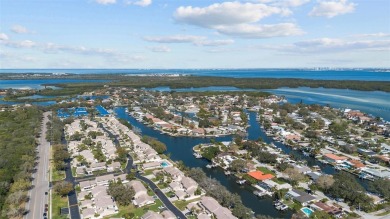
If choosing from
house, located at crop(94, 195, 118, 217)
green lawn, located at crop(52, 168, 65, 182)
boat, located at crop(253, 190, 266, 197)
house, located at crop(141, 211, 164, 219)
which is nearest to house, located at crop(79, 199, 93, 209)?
house, located at crop(94, 195, 118, 217)

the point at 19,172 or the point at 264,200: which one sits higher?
the point at 19,172

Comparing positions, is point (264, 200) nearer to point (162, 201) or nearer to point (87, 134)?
point (162, 201)

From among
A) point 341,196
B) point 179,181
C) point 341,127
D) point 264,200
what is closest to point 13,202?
point 179,181

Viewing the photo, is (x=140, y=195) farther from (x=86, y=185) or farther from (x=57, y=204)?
(x=57, y=204)

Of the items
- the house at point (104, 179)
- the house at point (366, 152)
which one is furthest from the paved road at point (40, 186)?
the house at point (366, 152)

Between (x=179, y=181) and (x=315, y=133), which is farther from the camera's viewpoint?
(x=315, y=133)

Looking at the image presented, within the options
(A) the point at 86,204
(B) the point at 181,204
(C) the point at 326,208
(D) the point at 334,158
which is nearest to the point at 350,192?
(C) the point at 326,208

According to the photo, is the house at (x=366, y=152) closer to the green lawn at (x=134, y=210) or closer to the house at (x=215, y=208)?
the house at (x=215, y=208)
